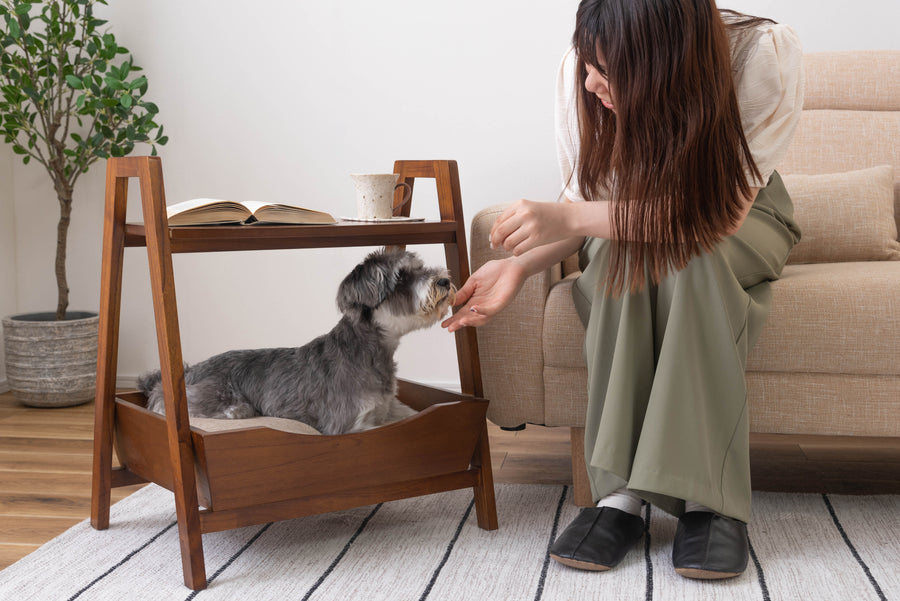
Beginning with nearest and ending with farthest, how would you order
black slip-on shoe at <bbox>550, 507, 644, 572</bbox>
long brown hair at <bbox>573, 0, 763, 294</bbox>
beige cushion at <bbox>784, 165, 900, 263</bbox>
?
long brown hair at <bbox>573, 0, 763, 294</bbox>
black slip-on shoe at <bbox>550, 507, 644, 572</bbox>
beige cushion at <bbox>784, 165, 900, 263</bbox>

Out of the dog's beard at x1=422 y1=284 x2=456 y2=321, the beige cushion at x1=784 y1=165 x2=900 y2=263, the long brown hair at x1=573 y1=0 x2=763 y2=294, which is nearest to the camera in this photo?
the long brown hair at x1=573 y1=0 x2=763 y2=294

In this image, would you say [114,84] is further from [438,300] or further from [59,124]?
[438,300]

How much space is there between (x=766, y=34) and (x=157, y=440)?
1195mm

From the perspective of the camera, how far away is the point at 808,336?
4.90ft

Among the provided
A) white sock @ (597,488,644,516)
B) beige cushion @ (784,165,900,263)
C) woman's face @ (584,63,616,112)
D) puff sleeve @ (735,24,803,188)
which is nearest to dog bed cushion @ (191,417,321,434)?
white sock @ (597,488,644,516)

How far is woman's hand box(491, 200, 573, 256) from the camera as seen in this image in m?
1.23

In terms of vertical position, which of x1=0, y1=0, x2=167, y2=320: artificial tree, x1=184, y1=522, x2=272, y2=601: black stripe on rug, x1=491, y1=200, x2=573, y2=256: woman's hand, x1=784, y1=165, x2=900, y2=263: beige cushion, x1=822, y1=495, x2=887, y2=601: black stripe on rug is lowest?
x1=822, y1=495, x2=887, y2=601: black stripe on rug

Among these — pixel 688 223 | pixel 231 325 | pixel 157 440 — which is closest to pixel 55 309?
pixel 231 325

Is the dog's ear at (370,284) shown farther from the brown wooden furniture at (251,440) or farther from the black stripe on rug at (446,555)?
the black stripe on rug at (446,555)

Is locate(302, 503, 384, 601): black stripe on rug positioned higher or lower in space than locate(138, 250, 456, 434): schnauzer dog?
lower

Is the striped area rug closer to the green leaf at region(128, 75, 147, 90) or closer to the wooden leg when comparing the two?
the wooden leg

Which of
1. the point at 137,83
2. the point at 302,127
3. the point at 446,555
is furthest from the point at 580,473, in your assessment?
the point at 137,83

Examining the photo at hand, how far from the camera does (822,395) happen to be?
152 centimetres

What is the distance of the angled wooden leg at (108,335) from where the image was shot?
144 cm
